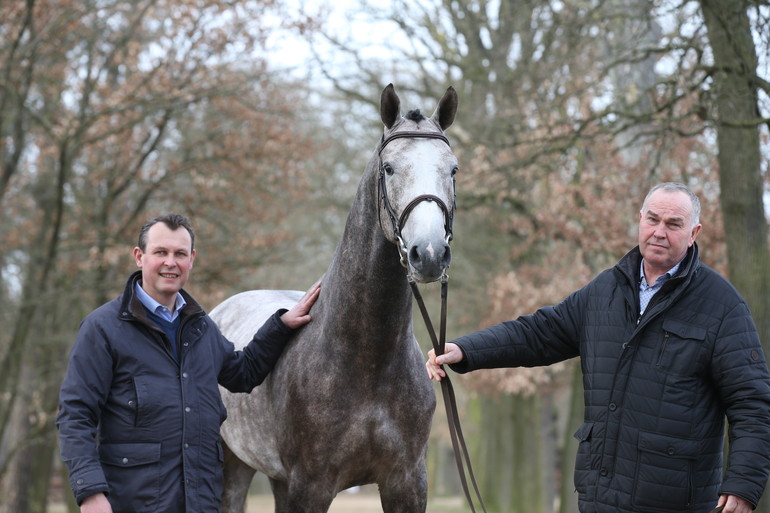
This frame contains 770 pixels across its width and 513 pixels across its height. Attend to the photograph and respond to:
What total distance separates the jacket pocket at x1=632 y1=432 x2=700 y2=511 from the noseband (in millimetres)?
1261

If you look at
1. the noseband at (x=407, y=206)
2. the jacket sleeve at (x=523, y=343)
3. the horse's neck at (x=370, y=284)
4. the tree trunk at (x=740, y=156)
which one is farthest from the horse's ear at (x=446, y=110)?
the tree trunk at (x=740, y=156)

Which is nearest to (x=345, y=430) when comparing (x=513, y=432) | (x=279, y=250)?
(x=279, y=250)

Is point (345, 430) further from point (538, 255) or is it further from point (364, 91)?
point (364, 91)

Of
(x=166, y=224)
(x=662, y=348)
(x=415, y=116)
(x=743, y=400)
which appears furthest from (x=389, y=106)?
(x=743, y=400)

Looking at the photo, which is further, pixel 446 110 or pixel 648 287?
pixel 446 110

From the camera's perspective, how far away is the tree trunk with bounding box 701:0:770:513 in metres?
8.83

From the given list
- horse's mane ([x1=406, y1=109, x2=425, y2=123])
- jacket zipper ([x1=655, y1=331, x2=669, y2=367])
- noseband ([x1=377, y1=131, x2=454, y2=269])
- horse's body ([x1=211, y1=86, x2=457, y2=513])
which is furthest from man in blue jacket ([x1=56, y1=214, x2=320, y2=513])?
jacket zipper ([x1=655, y1=331, x2=669, y2=367])

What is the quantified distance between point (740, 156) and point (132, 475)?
725 cm

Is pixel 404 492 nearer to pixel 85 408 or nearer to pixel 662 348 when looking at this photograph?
pixel 662 348

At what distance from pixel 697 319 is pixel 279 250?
13.8 metres

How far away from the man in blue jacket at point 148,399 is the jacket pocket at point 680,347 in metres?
2.01

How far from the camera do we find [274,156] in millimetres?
16562

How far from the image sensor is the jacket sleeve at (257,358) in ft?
15.8

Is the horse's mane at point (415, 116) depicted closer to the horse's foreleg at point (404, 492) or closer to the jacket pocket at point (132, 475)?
the horse's foreleg at point (404, 492)
